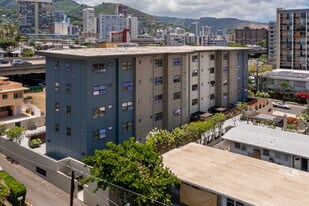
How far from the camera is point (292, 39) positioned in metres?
101

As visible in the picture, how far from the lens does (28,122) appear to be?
49.3 m

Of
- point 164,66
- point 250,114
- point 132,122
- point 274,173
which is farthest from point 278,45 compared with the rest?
point 274,173

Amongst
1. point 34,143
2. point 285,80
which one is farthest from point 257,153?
point 285,80

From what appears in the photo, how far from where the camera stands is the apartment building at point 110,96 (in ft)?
114

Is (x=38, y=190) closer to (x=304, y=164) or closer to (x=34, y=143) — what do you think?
(x=34, y=143)

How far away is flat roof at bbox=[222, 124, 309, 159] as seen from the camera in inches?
1300

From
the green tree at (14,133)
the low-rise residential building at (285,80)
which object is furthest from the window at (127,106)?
the low-rise residential building at (285,80)

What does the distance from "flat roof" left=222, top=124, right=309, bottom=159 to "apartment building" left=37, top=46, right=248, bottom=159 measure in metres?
9.57

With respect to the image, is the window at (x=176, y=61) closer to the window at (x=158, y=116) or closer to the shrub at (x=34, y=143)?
the window at (x=158, y=116)

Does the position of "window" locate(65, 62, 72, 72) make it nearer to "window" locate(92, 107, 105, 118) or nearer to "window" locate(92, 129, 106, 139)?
"window" locate(92, 107, 105, 118)

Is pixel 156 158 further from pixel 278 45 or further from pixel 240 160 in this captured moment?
pixel 278 45

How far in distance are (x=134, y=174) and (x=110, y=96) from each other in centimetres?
1459

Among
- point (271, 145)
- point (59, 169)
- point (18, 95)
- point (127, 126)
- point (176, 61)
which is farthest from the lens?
point (18, 95)

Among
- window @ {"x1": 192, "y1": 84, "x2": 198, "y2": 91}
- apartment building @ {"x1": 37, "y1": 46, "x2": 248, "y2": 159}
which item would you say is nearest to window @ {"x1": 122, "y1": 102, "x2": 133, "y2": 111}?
apartment building @ {"x1": 37, "y1": 46, "x2": 248, "y2": 159}
